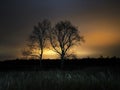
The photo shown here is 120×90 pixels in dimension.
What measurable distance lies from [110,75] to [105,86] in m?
1.38

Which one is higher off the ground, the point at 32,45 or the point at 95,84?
the point at 32,45

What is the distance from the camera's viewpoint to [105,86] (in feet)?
31.9

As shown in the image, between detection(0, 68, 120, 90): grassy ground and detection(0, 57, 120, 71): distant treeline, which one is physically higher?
detection(0, 57, 120, 71): distant treeline

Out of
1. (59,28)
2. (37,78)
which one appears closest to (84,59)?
(59,28)

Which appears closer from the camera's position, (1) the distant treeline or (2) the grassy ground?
(2) the grassy ground

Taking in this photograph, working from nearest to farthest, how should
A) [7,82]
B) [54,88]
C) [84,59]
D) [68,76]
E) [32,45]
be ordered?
1. [54,88]
2. [7,82]
3. [68,76]
4. [32,45]
5. [84,59]

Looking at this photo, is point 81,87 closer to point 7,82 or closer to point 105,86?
point 105,86

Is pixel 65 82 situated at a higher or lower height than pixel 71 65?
lower

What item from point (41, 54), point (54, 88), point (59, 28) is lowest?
point (54, 88)

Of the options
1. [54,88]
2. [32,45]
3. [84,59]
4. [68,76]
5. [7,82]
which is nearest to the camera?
[54,88]

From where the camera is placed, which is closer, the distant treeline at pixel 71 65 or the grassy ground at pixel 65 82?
the grassy ground at pixel 65 82

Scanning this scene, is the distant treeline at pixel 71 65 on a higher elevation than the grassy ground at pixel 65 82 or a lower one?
higher

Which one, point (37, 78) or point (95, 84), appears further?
point (37, 78)

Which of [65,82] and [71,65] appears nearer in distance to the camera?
[65,82]
